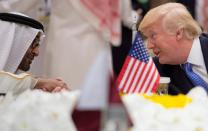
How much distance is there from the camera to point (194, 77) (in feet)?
10.7

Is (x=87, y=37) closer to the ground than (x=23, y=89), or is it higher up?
higher up

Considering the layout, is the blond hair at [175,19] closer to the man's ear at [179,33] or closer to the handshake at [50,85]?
the man's ear at [179,33]

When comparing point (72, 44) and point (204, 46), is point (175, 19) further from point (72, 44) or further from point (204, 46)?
point (72, 44)

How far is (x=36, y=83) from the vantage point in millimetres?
3004

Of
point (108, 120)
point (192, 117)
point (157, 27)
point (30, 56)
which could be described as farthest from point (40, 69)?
point (108, 120)

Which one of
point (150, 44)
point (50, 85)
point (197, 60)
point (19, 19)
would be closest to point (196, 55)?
point (197, 60)

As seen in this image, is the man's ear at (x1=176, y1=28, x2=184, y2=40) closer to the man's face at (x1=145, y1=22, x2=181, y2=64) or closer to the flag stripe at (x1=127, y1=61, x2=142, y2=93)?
the man's face at (x1=145, y1=22, x2=181, y2=64)

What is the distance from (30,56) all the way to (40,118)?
3.74ft

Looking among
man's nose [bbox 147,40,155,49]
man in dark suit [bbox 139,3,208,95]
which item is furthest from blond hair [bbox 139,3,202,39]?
man's nose [bbox 147,40,155,49]

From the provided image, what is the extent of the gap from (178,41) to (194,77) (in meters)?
0.26

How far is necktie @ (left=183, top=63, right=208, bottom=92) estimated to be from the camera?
317 cm

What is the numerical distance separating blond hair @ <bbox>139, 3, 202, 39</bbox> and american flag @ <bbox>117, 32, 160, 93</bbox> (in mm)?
298

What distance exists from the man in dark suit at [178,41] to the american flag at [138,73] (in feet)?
0.92

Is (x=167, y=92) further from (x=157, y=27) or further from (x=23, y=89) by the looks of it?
(x=23, y=89)
